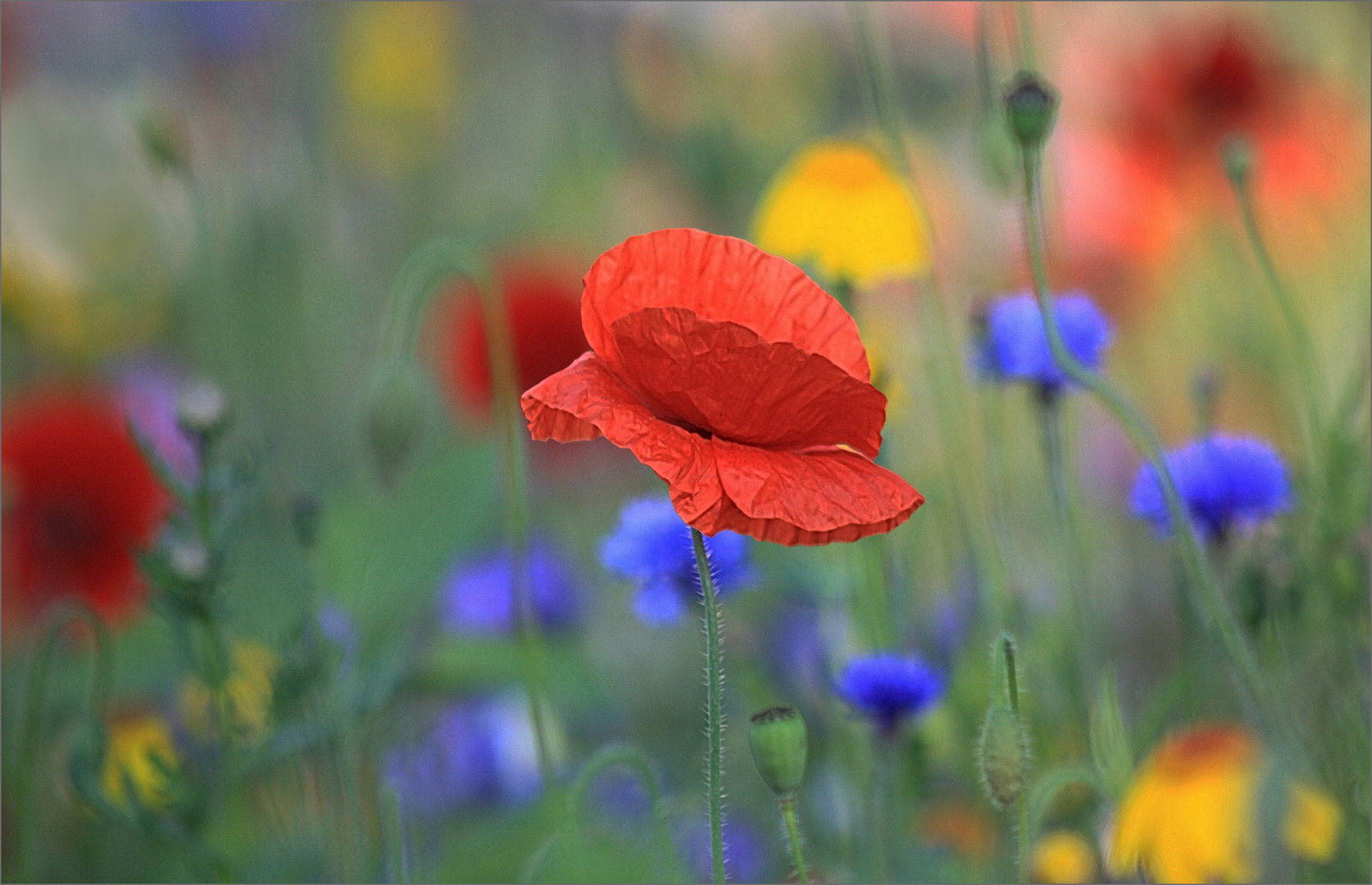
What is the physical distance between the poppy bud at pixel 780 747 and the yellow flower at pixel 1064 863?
0.63 ft

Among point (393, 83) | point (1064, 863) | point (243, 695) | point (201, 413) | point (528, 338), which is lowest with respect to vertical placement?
point (1064, 863)

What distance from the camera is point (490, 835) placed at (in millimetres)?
511

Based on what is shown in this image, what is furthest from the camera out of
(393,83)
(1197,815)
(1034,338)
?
(393,83)

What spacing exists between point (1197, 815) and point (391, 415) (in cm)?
35

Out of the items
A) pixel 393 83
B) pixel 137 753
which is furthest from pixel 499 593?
pixel 393 83

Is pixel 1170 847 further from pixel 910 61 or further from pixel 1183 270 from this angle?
pixel 910 61

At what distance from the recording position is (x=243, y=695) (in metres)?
0.67

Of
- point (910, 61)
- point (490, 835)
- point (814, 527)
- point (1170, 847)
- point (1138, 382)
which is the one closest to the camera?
point (814, 527)

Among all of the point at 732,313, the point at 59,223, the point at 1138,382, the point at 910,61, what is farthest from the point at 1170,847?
the point at 910,61

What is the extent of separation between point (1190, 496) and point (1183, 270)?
0.57 metres

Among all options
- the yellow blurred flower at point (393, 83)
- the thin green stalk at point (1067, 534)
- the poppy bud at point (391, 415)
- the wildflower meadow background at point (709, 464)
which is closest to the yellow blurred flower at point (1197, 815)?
the wildflower meadow background at point (709, 464)

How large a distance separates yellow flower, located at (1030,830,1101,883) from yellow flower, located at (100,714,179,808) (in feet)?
1.15

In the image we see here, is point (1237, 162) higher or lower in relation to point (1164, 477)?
higher

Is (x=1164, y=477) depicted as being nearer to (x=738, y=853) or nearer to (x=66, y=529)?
(x=738, y=853)
